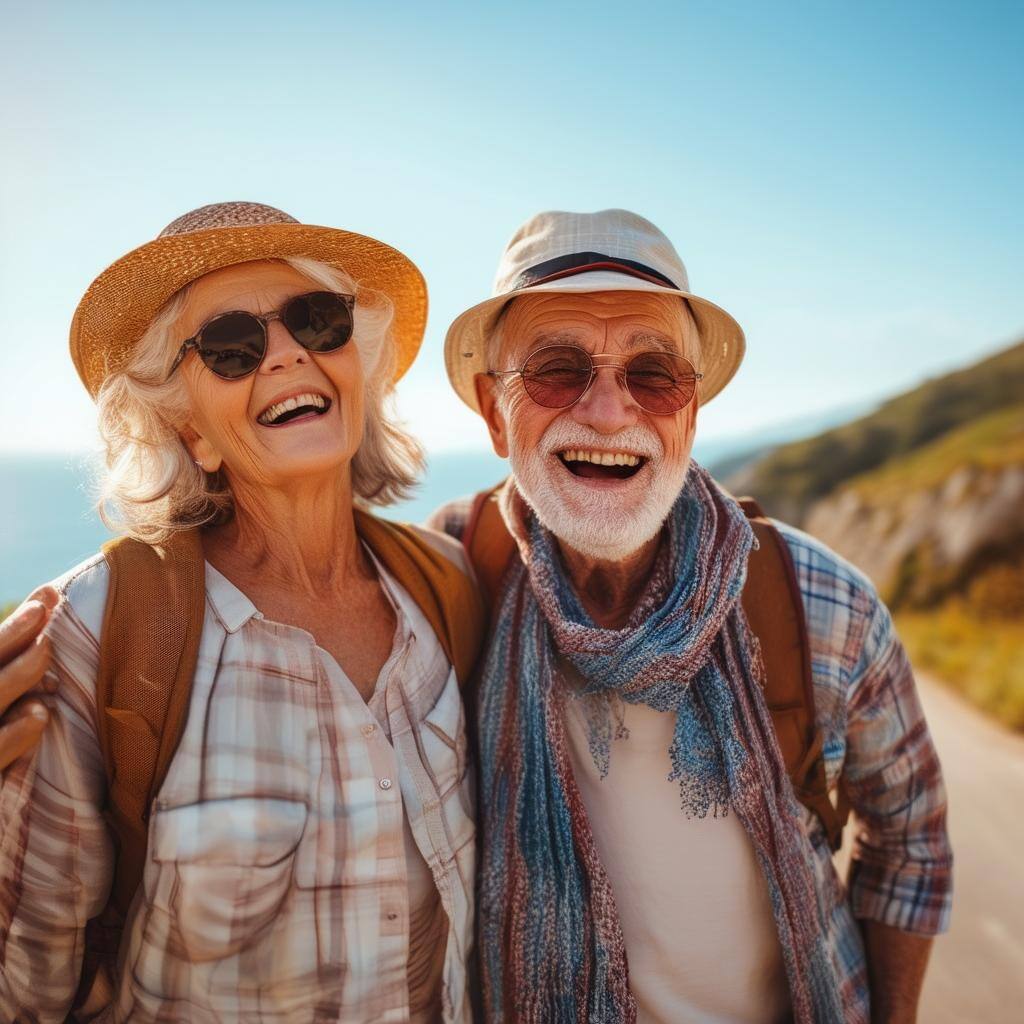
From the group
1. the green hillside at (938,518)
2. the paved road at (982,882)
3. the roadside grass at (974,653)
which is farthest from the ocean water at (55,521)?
the green hillside at (938,518)

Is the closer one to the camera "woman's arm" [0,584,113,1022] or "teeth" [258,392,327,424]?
"woman's arm" [0,584,113,1022]

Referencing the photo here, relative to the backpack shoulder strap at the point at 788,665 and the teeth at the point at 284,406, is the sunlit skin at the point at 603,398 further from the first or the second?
the teeth at the point at 284,406

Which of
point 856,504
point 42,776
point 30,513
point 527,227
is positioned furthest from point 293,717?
point 856,504

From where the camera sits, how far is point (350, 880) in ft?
6.23

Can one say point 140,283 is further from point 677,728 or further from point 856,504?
point 856,504

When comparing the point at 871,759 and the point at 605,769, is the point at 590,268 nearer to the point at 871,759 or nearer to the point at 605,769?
the point at 605,769

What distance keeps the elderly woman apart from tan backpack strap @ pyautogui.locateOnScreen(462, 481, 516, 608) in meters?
0.23

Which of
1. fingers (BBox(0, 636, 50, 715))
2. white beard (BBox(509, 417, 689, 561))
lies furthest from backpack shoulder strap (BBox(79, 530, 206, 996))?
white beard (BBox(509, 417, 689, 561))

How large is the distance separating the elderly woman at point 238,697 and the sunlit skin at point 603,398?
1.57 ft

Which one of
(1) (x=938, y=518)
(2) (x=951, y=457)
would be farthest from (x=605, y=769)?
(2) (x=951, y=457)

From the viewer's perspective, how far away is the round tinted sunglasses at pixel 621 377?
2.26 metres

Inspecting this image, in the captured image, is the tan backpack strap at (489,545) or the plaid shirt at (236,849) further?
the tan backpack strap at (489,545)

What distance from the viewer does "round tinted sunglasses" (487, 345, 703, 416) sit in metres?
2.26

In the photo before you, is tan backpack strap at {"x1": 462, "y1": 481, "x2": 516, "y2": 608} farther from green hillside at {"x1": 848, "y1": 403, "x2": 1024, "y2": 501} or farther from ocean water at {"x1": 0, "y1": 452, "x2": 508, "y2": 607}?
green hillside at {"x1": 848, "y1": 403, "x2": 1024, "y2": 501}
